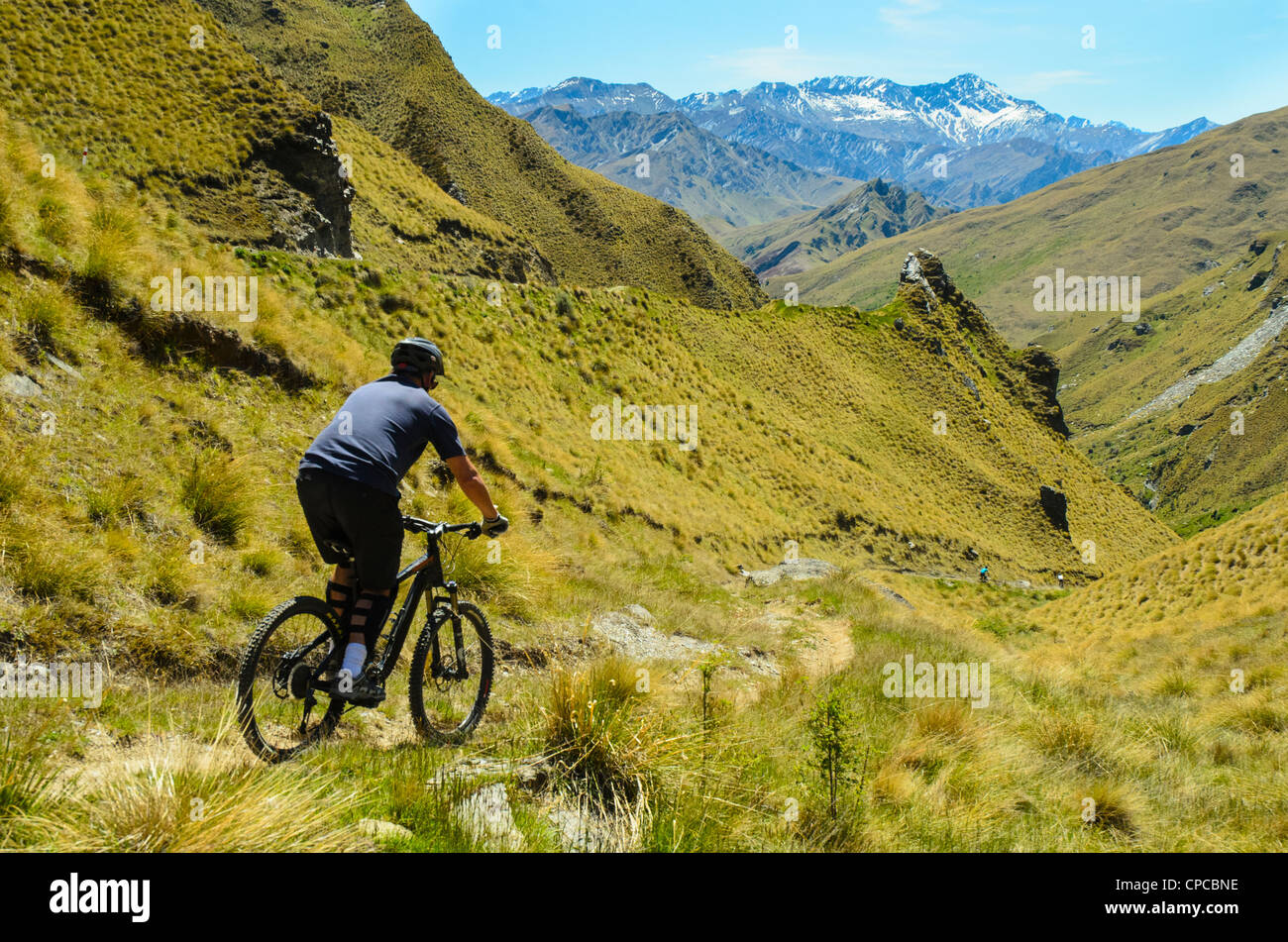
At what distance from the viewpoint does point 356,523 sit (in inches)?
171

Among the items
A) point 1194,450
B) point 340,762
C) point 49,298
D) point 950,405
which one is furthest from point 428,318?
point 1194,450

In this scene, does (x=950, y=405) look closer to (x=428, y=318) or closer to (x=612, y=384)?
(x=612, y=384)

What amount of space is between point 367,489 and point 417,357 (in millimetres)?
1167

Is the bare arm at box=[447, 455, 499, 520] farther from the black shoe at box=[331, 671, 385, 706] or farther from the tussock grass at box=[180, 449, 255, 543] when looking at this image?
the tussock grass at box=[180, 449, 255, 543]

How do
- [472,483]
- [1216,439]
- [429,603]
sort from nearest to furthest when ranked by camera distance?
1. [472,483]
2. [429,603]
3. [1216,439]

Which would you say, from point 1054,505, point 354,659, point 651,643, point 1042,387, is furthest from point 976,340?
point 354,659

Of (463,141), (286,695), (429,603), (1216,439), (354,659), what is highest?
(463,141)

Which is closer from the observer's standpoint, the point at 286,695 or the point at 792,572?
the point at 286,695

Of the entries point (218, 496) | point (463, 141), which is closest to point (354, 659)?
point (218, 496)

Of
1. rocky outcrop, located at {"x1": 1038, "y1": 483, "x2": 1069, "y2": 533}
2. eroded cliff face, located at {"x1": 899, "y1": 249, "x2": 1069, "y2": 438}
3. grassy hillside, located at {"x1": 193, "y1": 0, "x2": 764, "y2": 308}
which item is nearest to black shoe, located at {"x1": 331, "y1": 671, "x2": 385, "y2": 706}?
rocky outcrop, located at {"x1": 1038, "y1": 483, "x2": 1069, "y2": 533}

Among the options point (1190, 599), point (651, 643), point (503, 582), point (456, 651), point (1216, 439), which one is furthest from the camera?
point (1216, 439)

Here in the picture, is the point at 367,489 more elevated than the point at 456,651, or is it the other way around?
the point at 367,489

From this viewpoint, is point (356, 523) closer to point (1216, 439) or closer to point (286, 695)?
point (286, 695)
